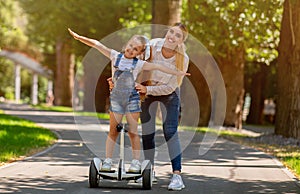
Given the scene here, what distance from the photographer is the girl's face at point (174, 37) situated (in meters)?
9.05

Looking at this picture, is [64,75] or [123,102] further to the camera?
[64,75]

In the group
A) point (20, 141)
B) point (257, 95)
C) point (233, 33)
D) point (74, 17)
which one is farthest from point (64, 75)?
point (20, 141)

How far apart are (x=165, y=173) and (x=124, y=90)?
251 centimetres

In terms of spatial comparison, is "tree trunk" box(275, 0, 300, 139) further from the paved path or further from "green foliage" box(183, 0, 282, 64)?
the paved path

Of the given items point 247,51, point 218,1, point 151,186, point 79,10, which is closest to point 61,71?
point 79,10

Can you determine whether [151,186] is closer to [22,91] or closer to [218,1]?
[218,1]

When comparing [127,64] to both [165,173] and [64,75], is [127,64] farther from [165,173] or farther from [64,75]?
[64,75]

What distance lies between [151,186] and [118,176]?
0.49 metres

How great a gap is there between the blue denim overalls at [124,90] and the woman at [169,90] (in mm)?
230

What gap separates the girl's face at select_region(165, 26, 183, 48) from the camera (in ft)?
29.7

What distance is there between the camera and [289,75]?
66.8ft

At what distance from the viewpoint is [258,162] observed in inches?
524

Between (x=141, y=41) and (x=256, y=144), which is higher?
(x=141, y=41)

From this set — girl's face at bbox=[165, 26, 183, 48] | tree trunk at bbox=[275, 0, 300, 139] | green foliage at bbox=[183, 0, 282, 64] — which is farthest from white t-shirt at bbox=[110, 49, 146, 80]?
green foliage at bbox=[183, 0, 282, 64]
